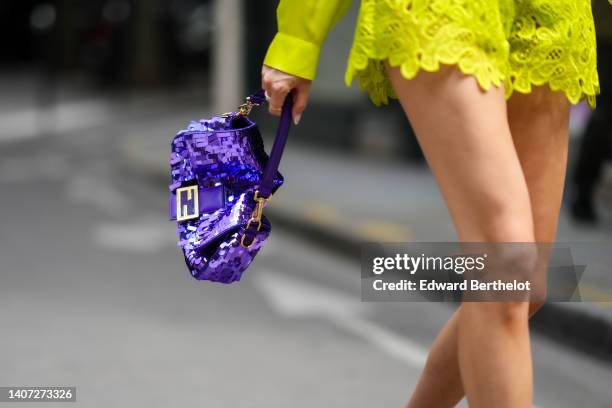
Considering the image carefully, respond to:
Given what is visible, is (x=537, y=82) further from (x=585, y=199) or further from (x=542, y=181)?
(x=585, y=199)

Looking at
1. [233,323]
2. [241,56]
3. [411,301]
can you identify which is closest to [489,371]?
[233,323]

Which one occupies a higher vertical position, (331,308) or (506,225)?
(506,225)

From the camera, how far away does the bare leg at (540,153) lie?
9.20 feet

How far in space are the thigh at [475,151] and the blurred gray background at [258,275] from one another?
6.56ft

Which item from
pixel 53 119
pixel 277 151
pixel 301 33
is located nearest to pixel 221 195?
pixel 277 151

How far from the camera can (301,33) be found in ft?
8.76

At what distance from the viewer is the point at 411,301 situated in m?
6.48

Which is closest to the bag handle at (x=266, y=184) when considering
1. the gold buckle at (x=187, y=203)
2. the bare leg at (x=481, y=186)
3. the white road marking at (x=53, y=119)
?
the gold buckle at (x=187, y=203)

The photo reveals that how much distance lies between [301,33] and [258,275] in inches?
179

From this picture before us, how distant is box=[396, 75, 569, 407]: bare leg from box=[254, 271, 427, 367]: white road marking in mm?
2175

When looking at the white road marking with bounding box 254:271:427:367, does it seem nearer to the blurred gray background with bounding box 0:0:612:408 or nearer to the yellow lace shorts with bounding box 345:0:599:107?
the blurred gray background with bounding box 0:0:612:408

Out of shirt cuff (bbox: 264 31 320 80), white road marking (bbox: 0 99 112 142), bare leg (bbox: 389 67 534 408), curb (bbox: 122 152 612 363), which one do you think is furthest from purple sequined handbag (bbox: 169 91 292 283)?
white road marking (bbox: 0 99 112 142)

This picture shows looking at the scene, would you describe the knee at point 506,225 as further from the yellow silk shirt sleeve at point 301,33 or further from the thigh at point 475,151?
the yellow silk shirt sleeve at point 301,33

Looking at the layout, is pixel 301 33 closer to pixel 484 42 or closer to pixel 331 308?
pixel 484 42
